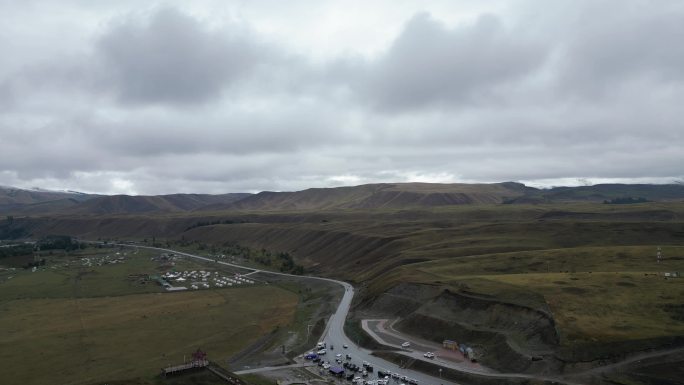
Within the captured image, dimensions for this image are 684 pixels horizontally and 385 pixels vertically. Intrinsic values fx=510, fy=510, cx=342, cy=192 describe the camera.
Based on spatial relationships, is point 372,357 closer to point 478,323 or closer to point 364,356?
point 364,356

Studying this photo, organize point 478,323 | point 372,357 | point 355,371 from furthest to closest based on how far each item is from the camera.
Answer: point 478,323
point 372,357
point 355,371

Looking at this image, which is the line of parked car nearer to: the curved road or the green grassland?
the curved road

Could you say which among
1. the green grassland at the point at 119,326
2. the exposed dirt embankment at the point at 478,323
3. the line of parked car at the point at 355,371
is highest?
the exposed dirt embankment at the point at 478,323

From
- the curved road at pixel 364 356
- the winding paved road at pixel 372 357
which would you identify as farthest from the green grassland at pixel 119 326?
the winding paved road at pixel 372 357

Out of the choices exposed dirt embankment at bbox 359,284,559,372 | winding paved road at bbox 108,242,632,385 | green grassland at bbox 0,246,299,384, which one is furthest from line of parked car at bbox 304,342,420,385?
green grassland at bbox 0,246,299,384

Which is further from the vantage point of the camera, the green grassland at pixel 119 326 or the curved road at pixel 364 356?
the green grassland at pixel 119 326

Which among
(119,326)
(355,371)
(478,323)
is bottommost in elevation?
(355,371)

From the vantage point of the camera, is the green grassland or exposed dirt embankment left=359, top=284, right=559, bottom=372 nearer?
exposed dirt embankment left=359, top=284, right=559, bottom=372

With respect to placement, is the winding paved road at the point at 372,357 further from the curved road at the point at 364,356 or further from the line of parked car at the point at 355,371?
the line of parked car at the point at 355,371

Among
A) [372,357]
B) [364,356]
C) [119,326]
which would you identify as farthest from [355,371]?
[119,326]
